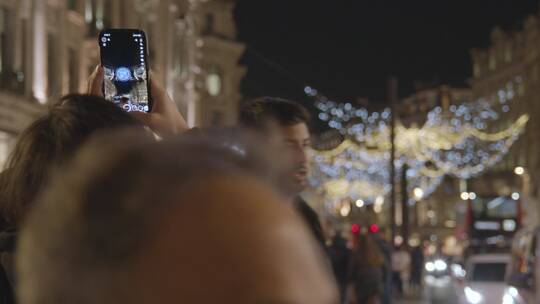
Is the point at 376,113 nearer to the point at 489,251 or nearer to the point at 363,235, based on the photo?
the point at 489,251

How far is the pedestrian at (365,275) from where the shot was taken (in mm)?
7816

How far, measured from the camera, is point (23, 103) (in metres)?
21.2

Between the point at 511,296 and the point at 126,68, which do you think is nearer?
the point at 126,68

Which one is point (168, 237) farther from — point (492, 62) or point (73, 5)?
point (492, 62)

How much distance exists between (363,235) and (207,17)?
1665 inches

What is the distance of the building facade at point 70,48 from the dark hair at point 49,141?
14032 mm

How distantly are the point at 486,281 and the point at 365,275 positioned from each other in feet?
45.8

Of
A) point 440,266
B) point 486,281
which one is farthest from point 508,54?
point 486,281


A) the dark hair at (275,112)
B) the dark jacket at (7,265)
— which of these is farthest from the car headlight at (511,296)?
the dark jacket at (7,265)

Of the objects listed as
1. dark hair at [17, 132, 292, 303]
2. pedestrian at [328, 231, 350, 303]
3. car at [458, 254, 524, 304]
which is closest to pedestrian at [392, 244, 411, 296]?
car at [458, 254, 524, 304]

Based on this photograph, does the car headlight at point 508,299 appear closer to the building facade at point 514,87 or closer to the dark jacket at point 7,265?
the dark jacket at point 7,265

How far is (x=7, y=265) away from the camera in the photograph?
2.10 meters

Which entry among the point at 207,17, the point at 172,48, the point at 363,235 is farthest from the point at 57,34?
the point at 207,17

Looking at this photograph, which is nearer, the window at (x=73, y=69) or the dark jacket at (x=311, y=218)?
the dark jacket at (x=311, y=218)
